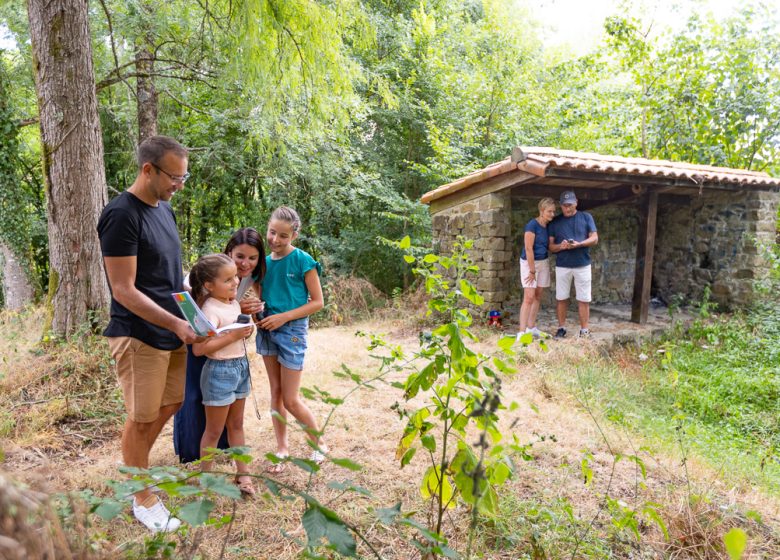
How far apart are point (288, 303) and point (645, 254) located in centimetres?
565

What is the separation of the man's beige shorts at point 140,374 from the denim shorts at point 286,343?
1.84 ft

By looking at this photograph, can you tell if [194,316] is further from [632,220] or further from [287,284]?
[632,220]

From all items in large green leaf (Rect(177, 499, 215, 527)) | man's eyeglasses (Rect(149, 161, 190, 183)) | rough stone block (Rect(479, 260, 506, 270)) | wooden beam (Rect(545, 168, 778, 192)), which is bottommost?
large green leaf (Rect(177, 499, 215, 527))

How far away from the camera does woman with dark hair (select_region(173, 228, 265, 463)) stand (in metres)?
2.42

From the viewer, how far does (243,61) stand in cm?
440

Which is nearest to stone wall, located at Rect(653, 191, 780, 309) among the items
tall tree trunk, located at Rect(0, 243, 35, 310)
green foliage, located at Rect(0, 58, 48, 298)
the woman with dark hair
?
the woman with dark hair

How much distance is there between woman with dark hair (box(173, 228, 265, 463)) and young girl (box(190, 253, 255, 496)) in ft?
0.30

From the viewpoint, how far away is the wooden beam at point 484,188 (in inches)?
227

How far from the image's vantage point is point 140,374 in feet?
6.91

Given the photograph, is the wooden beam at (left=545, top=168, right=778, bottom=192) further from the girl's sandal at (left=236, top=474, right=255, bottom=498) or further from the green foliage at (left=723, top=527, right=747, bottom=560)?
the green foliage at (left=723, top=527, right=747, bottom=560)

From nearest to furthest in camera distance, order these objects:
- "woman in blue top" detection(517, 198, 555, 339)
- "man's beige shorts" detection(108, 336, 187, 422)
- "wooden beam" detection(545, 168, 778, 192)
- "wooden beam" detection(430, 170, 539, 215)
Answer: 1. "man's beige shorts" detection(108, 336, 187, 422)
2. "woman in blue top" detection(517, 198, 555, 339)
3. "wooden beam" detection(545, 168, 778, 192)
4. "wooden beam" detection(430, 170, 539, 215)

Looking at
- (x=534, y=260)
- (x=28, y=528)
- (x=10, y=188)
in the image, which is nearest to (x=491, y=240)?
(x=534, y=260)

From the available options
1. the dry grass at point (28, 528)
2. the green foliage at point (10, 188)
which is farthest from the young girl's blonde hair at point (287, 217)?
the green foliage at point (10, 188)

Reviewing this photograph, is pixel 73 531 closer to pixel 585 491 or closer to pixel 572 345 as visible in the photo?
pixel 585 491
